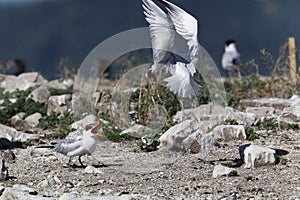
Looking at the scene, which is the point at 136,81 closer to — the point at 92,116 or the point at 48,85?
the point at 92,116

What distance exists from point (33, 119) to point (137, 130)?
77.0 inches

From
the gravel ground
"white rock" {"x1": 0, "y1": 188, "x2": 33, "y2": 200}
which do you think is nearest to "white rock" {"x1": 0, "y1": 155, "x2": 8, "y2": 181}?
the gravel ground

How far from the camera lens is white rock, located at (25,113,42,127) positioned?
1112 centimetres

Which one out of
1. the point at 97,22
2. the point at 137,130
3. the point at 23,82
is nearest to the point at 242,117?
the point at 137,130

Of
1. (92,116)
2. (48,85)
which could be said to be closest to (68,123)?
(92,116)

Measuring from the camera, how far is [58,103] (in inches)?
459

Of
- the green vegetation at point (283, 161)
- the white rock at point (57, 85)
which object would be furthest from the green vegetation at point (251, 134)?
the white rock at point (57, 85)

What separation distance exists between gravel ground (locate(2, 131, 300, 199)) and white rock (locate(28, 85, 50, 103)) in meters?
3.00

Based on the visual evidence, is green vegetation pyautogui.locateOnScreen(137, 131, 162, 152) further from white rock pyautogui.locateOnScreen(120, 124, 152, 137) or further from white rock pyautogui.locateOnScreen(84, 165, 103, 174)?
white rock pyautogui.locateOnScreen(84, 165, 103, 174)

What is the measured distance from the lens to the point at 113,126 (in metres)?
10.1

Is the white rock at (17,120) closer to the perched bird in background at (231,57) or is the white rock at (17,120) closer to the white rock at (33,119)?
the white rock at (33,119)

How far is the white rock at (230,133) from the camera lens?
9234mm

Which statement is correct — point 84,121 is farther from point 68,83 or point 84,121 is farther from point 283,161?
point 68,83

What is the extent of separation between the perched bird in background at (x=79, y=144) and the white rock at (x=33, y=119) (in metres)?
2.86
